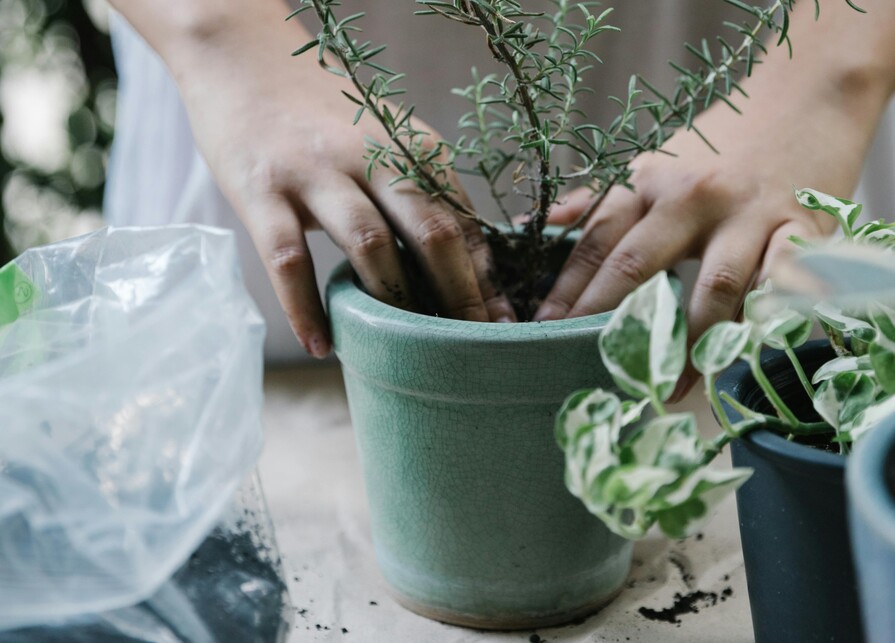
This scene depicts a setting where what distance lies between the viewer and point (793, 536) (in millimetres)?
411

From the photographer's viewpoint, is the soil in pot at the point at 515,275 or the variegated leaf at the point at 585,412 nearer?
the variegated leaf at the point at 585,412

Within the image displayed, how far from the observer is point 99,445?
0.40 metres

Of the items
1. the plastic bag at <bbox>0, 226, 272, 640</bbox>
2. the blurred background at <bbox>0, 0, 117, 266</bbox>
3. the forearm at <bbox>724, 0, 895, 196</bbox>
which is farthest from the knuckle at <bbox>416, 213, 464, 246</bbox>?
the blurred background at <bbox>0, 0, 117, 266</bbox>

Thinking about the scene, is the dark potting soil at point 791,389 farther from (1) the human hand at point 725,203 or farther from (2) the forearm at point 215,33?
(2) the forearm at point 215,33

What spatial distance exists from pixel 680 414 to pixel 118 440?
247 mm

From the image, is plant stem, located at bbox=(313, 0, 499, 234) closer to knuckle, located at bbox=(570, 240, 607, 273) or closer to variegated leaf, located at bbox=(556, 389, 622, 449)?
knuckle, located at bbox=(570, 240, 607, 273)

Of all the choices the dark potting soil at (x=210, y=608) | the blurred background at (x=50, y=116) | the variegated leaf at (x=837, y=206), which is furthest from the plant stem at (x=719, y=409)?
the blurred background at (x=50, y=116)

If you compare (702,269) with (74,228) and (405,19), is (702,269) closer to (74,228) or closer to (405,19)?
(405,19)

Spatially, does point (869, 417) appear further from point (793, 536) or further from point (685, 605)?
point (685, 605)

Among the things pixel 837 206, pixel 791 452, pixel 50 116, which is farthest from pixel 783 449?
pixel 50 116

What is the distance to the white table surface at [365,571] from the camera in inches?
21.6

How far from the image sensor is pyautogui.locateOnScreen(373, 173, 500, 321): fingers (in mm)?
549

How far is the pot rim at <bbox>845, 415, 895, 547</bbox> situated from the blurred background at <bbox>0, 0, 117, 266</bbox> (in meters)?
1.37

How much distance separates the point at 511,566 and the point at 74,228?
3.91ft
